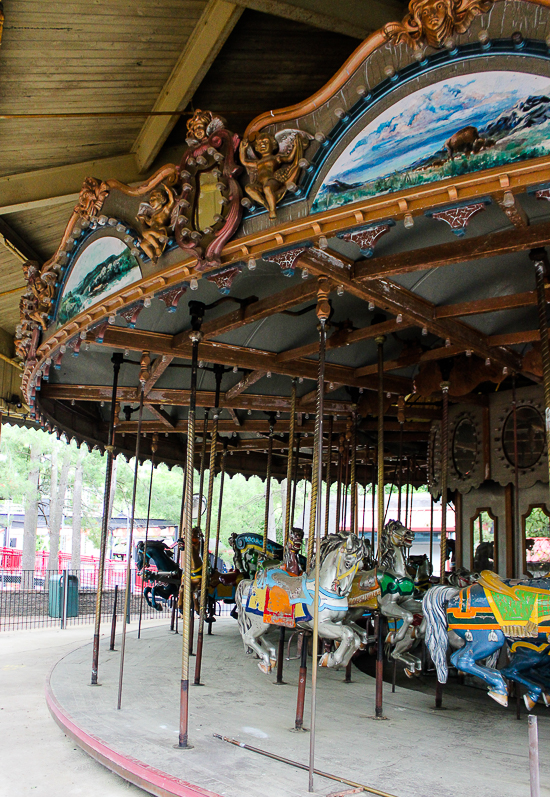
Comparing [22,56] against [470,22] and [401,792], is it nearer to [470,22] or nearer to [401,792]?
[470,22]

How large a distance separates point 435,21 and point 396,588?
190 inches

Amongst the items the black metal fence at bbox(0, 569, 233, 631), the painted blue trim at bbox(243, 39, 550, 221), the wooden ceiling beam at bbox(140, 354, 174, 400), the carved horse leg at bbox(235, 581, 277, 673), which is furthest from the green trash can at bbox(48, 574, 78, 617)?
the painted blue trim at bbox(243, 39, 550, 221)

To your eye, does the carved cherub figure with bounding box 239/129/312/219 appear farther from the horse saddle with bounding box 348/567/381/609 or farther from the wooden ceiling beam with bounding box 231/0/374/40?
the horse saddle with bounding box 348/567/381/609

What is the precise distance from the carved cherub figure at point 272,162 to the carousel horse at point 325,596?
112 inches

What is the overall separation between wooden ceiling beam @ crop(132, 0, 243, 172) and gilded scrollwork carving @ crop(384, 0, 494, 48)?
88.6 inches

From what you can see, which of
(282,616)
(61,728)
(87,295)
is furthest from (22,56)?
(61,728)

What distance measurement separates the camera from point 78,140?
6.91 m

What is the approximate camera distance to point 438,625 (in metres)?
5.63

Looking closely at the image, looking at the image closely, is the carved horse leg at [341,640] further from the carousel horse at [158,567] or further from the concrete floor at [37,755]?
the carousel horse at [158,567]

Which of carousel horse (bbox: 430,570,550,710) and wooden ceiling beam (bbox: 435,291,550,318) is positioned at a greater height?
wooden ceiling beam (bbox: 435,291,550,318)

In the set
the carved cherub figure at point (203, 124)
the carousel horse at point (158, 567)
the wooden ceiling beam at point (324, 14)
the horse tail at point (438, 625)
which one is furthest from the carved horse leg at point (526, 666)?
the carousel horse at point (158, 567)

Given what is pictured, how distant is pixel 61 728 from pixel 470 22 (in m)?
5.99

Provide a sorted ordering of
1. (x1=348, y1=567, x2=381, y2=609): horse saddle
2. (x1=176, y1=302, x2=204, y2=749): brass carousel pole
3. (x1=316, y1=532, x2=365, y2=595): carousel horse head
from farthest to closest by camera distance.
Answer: (x1=348, y1=567, x2=381, y2=609): horse saddle < (x1=316, y1=532, x2=365, y2=595): carousel horse head < (x1=176, y1=302, x2=204, y2=749): brass carousel pole

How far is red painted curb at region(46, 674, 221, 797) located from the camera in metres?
3.84
